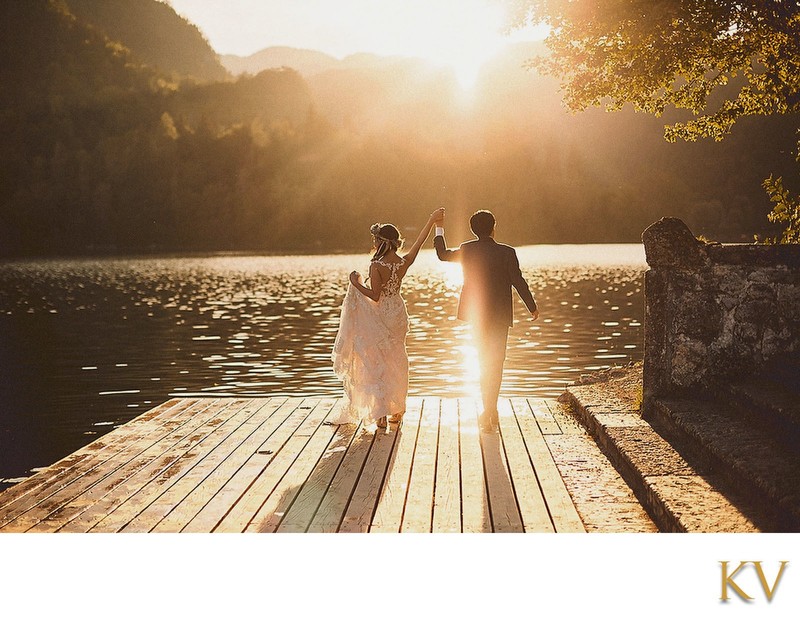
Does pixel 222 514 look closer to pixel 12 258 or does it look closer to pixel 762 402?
pixel 762 402

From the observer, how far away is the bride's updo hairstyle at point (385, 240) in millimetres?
8688

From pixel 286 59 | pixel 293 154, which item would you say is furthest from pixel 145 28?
pixel 293 154

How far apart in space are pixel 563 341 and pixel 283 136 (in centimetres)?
8689

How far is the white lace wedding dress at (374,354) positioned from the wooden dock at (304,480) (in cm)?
23

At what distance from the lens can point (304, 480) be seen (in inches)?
272

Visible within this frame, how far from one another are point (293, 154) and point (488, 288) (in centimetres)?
10447

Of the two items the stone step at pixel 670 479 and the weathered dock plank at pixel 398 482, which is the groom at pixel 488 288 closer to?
the weathered dock plank at pixel 398 482

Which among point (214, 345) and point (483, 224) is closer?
point (483, 224)

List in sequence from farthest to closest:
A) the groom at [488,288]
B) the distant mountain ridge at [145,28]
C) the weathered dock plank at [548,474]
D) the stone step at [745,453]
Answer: the distant mountain ridge at [145,28]
the groom at [488,288]
the weathered dock plank at [548,474]
the stone step at [745,453]

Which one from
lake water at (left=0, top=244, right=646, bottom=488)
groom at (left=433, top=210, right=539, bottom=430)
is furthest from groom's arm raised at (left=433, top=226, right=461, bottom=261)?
lake water at (left=0, top=244, right=646, bottom=488)

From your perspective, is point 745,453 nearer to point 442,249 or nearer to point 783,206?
point 442,249

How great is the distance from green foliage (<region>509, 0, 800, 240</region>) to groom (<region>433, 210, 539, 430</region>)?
295 cm

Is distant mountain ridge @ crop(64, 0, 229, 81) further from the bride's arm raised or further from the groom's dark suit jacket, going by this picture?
the groom's dark suit jacket

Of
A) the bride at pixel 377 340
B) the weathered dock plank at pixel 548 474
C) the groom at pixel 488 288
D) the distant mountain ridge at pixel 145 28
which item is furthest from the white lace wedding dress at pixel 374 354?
the distant mountain ridge at pixel 145 28
